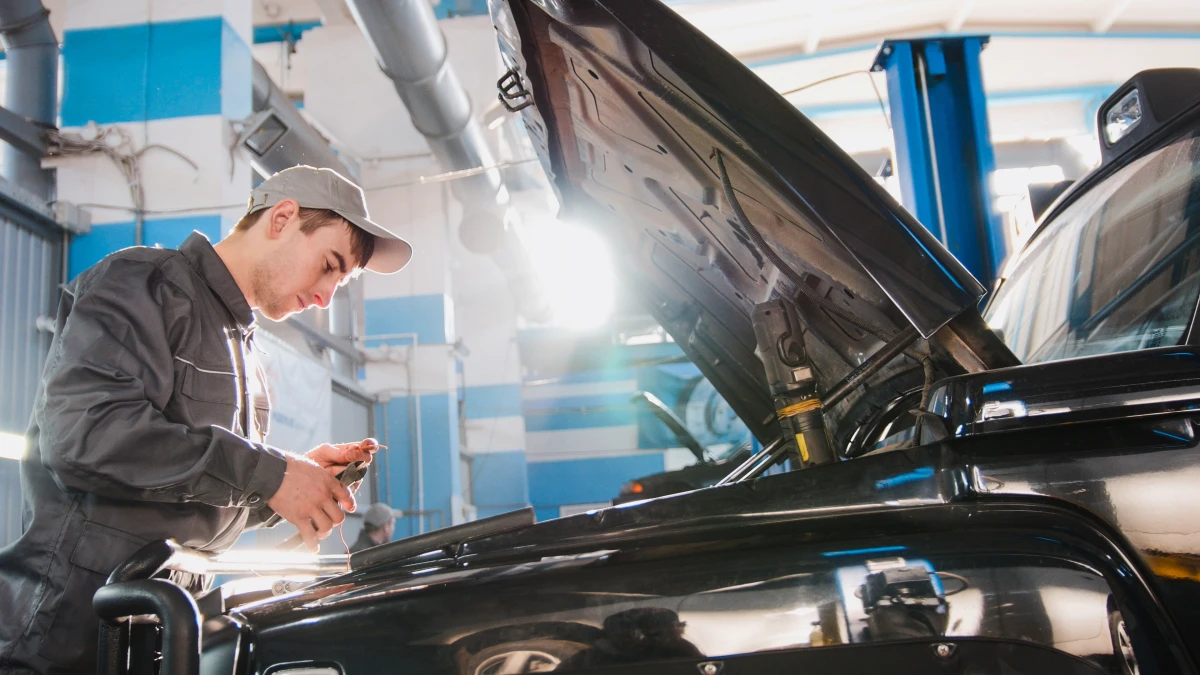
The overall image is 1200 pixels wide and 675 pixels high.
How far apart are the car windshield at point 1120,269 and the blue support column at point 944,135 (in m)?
1.66

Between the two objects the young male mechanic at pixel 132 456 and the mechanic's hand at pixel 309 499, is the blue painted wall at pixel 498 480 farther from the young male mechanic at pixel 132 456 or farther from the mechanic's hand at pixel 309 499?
the mechanic's hand at pixel 309 499

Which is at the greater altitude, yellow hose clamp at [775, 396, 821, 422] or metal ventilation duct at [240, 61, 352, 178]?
metal ventilation duct at [240, 61, 352, 178]

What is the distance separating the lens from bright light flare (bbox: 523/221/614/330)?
11018 millimetres

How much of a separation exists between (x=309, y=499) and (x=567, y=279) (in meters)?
10.3

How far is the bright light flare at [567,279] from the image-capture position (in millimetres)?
11018

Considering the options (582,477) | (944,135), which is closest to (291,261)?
(944,135)

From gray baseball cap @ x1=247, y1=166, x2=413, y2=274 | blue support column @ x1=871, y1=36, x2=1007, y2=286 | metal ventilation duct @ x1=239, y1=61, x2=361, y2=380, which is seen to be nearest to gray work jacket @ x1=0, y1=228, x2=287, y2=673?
gray baseball cap @ x1=247, y1=166, x2=413, y2=274

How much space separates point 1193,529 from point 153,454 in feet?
4.82

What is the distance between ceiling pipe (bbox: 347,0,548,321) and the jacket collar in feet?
12.5

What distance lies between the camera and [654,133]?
1.52 m

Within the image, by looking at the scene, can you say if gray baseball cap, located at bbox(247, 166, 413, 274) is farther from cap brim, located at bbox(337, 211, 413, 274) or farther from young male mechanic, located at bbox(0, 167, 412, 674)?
young male mechanic, located at bbox(0, 167, 412, 674)

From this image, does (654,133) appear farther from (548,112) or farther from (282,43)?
(282,43)

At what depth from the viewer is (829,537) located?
1.03 m

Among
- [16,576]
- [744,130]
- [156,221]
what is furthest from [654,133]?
[156,221]
